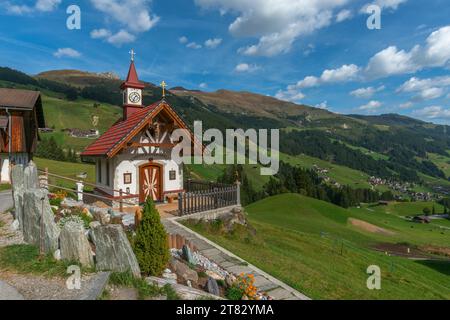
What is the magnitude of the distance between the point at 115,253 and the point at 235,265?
4993 millimetres

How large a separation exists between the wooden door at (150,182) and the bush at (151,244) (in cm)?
1160

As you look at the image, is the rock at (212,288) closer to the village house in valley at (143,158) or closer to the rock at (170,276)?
the rock at (170,276)

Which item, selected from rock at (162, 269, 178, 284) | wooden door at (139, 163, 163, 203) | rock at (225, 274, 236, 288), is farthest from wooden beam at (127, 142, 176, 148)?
rock at (225, 274, 236, 288)

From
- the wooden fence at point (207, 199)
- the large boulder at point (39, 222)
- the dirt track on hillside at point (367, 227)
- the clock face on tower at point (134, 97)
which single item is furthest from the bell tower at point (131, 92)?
the dirt track on hillside at point (367, 227)

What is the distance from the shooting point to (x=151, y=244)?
9164 mm

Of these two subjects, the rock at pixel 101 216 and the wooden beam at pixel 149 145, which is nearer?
the rock at pixel 101 216

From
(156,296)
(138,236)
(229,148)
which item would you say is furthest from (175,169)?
(229,148)

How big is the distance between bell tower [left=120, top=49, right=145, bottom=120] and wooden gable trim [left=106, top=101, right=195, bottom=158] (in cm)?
596

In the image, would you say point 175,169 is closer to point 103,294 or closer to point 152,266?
point 152,266

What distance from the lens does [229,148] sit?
17312 centimetres

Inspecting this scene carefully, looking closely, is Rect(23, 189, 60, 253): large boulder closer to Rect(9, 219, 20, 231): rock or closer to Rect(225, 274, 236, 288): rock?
Rect(9, 219, 20, 231): rock

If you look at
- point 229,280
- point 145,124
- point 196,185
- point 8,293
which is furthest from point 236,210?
point 8,293

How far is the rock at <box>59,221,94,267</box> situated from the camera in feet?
28.4

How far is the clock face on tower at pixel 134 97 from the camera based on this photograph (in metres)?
24.9
